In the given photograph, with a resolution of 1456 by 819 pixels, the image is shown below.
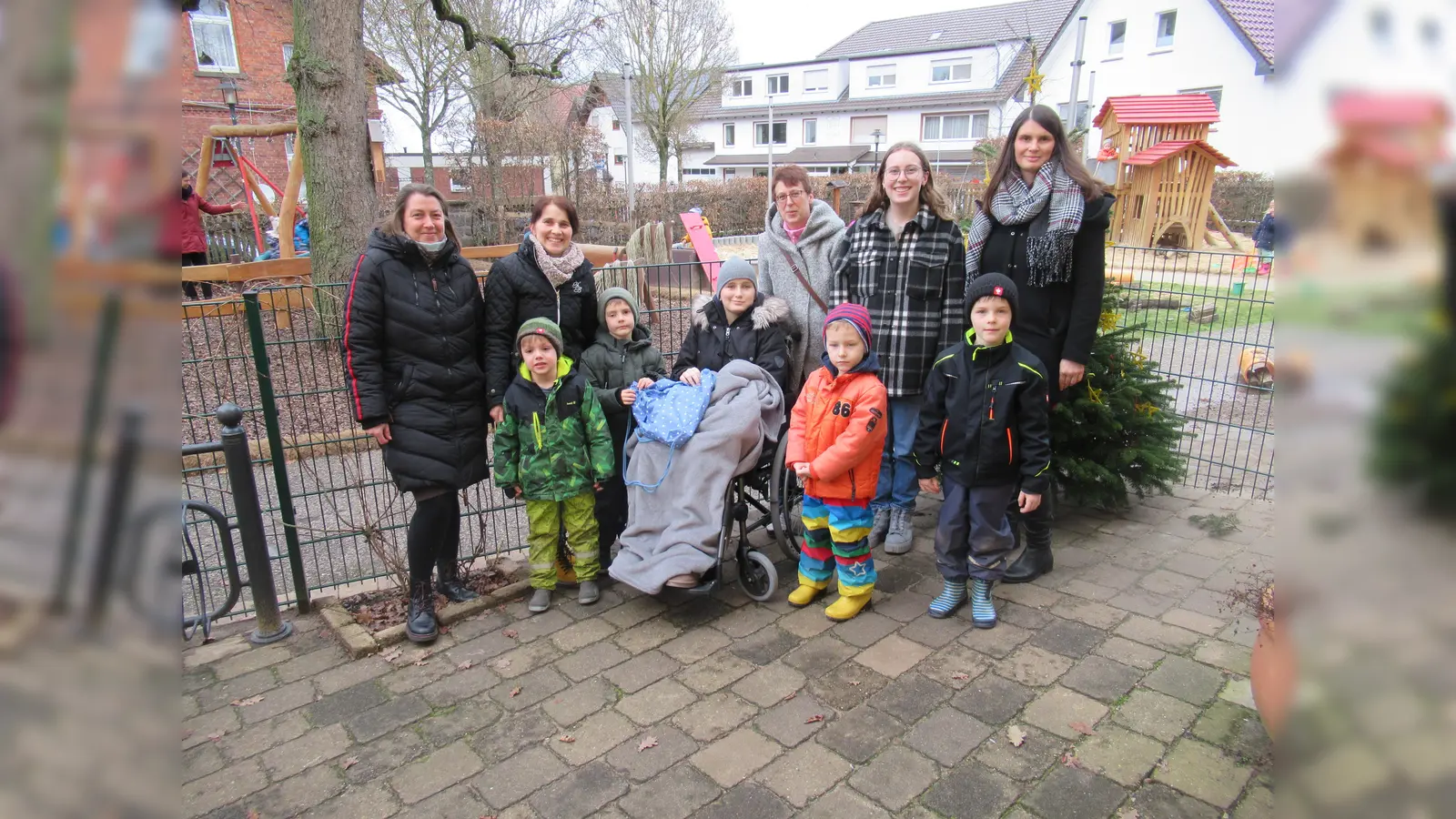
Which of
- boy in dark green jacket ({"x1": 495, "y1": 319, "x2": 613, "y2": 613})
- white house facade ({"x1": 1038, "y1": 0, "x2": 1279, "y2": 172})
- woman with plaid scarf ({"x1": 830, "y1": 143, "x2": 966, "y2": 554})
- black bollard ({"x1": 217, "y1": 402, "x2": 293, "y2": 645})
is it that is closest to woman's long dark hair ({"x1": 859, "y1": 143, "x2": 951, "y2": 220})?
woman with plaid scarf ({"x1": 830, "y1": 143, "x2": 966, "y2": 554})

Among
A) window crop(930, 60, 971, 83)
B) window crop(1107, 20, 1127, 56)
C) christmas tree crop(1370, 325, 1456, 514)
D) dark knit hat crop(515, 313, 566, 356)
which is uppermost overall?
window crop(930, 60, 971, 83)

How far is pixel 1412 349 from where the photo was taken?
40 centimetres

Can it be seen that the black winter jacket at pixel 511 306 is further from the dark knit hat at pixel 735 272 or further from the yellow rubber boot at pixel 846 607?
the yellow rubber boot at pixel 846 607

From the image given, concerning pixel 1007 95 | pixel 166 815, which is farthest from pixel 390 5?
pixel 1007 95

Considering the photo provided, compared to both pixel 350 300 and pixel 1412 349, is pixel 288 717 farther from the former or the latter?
pixel 1412 349

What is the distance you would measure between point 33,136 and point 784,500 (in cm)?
385

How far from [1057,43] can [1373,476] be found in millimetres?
37062

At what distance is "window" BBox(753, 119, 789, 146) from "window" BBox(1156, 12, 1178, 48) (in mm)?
49858

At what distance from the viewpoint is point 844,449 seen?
3.59 m

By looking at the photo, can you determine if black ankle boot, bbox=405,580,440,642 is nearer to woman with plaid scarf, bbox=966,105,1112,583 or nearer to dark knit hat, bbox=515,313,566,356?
dark knit hat, bbox=515,313,566,356

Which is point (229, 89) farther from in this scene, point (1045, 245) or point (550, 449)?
point (1045, 245)

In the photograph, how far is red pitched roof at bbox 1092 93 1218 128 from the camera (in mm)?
13969

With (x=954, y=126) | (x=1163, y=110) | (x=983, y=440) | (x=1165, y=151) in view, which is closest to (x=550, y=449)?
(x=983, y=440)

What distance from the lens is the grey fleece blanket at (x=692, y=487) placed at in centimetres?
367
